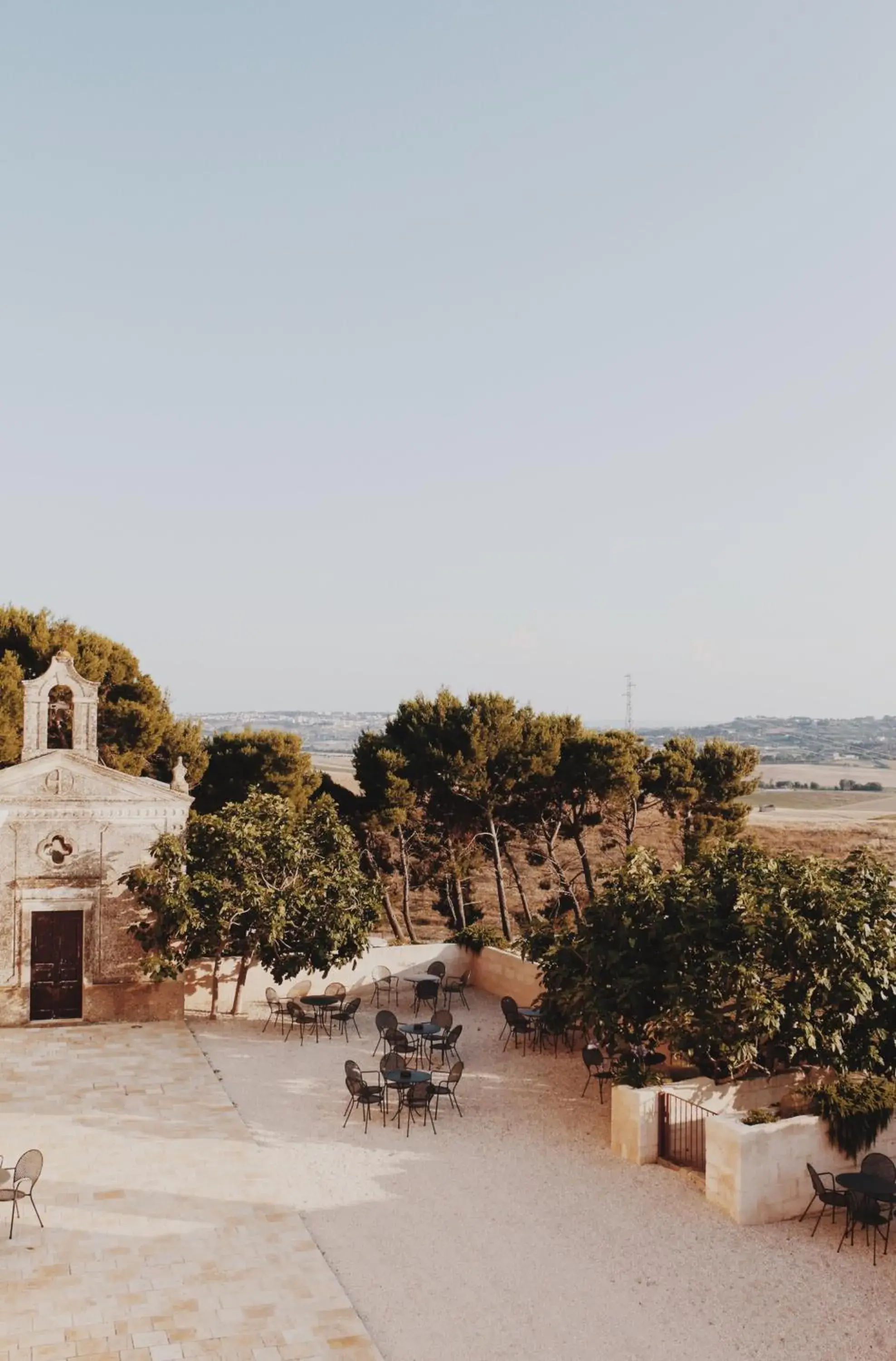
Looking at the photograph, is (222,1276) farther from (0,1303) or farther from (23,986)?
(23,986)

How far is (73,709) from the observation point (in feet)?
70.4

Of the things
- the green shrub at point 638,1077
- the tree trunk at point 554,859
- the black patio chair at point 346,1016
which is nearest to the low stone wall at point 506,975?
the black patio chair at point 346,1016

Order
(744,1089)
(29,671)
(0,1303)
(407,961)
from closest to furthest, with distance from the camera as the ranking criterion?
1. (0,1303)
2. (744,1089)
3. (407,961)
4. (29,671)

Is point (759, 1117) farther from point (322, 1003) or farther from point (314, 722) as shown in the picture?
point (314, 722)

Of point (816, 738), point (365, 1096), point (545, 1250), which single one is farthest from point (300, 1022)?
point (816, 738)

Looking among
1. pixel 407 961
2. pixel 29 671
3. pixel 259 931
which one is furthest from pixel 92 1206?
pixel 29 671

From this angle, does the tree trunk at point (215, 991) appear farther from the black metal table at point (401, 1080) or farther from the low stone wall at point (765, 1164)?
the low stone wall at point (765, 1164)

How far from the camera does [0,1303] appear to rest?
10.1m

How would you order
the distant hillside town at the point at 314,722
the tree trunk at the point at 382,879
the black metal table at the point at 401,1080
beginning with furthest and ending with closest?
the distant hillside town at the point at 314,722, the tree trunk at the point at 382,879, the black metal table at the point at 401,1080

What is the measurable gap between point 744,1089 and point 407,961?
10819 mm

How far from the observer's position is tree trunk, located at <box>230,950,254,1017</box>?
70.4 ft

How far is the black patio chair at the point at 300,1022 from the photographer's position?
65.6ft

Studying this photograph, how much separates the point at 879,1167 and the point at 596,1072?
641 centimetres

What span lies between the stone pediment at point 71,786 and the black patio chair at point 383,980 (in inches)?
245
